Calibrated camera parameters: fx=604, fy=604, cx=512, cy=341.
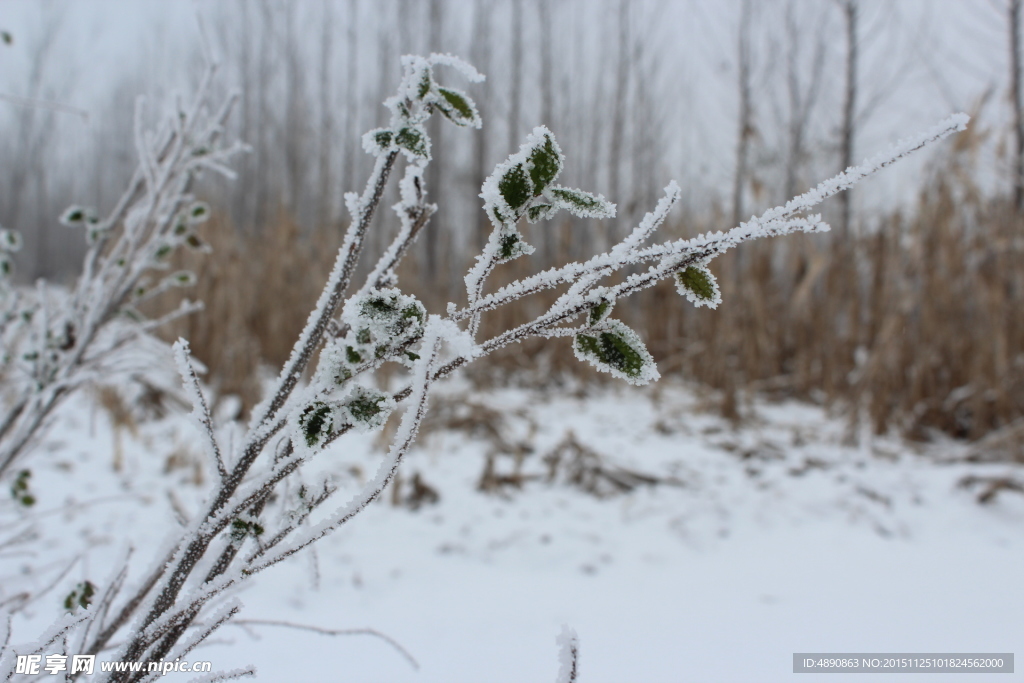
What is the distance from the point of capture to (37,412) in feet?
2.30

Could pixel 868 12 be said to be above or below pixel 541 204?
above

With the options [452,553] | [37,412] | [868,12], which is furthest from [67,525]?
[868,12]

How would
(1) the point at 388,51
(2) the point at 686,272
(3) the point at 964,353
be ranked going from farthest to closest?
1. (1) the point at 388,51
2. (3) the point at 964,353
3. (2) the point at 686,272

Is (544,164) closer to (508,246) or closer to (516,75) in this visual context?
(508,246)

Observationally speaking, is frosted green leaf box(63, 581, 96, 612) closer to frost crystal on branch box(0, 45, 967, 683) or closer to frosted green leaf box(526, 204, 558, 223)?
frost crystal on branch box(0, 45, 967, 683)

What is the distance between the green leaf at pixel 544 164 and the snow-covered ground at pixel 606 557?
1.22 feet

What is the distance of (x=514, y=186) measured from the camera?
0.33 m

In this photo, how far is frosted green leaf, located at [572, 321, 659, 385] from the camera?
1.08 feet

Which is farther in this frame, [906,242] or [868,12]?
[868,12]

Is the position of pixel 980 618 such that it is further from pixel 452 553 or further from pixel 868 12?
pixel 868 12

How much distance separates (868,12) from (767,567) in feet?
23.9

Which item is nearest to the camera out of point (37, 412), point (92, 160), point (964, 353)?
point (37, 412)

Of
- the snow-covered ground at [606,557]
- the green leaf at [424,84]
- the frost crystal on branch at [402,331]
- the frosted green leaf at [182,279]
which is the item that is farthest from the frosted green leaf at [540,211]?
the frosted green leaf at [182,279]

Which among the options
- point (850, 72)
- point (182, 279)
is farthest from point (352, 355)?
point (850, 72)
